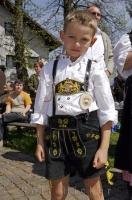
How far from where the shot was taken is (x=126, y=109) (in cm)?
285

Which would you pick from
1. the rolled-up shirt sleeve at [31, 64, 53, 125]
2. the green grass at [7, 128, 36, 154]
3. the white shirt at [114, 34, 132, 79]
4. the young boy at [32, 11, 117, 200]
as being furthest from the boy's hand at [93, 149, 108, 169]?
the green grass at [7, 128, 36, 154]

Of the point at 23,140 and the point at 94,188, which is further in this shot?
the point at 23,140

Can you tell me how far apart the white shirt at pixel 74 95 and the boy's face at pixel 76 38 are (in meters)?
0.09

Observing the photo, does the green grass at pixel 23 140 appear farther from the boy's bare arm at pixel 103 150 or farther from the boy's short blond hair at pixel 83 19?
the boy's short blond hair at pixel 83 19

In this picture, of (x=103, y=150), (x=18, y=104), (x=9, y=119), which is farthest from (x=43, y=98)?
(x=18, y=104)

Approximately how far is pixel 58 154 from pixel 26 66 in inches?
652

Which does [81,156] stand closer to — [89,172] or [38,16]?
[89,172]

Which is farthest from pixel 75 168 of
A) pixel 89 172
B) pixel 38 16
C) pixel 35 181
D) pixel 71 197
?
pixel 38 16

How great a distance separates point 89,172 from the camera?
2824mm

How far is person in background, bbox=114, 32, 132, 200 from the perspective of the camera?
283cm

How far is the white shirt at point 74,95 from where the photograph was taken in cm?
279

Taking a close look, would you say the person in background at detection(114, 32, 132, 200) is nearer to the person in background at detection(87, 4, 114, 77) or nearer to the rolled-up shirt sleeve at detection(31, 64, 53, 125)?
the rolled-up shirt sleeve at detection(31, 64, 53, 125)

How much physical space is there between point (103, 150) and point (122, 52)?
0.63 metres

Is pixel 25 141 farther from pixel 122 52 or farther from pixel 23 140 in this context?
pixel 122 52
